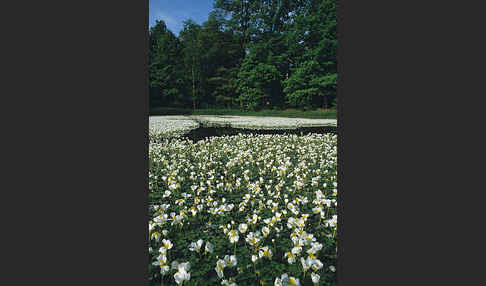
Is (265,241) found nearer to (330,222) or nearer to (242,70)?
(330,222)

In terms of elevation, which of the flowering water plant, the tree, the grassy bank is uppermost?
the tree

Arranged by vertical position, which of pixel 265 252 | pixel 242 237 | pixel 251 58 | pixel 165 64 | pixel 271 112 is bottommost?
pixel 242 237

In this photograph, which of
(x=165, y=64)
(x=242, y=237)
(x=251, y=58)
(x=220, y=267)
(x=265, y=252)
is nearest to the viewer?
(x=220, y=267)

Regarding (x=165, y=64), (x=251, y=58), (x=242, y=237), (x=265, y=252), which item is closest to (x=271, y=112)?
(x=251, y=58)

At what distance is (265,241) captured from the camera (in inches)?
76.0

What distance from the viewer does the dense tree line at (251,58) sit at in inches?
590

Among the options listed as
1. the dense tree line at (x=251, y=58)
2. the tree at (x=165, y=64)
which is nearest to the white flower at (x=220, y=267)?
the dense tree line at (x=251, y=58)

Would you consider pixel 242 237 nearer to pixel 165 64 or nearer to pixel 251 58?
pixel 165 64

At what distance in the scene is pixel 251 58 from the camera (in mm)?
24750

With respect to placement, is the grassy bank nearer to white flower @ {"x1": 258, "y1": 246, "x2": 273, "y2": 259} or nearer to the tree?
the tree

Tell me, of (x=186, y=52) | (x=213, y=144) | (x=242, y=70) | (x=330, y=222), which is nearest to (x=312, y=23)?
(x=242, y=70)

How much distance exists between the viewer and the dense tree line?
15.0 metres

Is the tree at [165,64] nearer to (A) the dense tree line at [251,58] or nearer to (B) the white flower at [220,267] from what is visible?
(A) the dense tree line at [251,58]

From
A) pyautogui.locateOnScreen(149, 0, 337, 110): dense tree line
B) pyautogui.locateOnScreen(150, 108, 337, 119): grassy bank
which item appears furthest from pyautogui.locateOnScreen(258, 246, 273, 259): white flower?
pyautogui.locateOnScreen(150, 108, 337, 119): grassy bank
